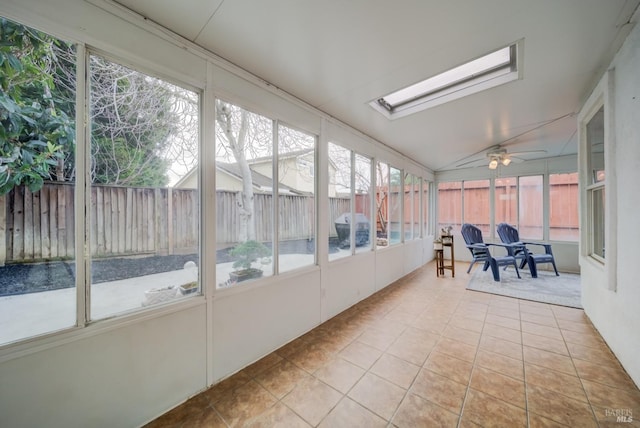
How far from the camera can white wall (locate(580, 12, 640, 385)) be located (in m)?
1.69

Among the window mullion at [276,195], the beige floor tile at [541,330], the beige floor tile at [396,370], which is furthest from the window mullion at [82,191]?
the beige floor tile at [541,330]

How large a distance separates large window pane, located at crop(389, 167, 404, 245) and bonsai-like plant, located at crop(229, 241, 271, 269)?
9.23ft

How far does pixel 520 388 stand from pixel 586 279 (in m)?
2.14

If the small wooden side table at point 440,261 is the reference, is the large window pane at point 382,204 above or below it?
above

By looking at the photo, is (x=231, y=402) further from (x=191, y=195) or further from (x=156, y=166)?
(x=156, y=166)

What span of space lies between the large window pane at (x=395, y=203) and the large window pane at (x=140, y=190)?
344cm

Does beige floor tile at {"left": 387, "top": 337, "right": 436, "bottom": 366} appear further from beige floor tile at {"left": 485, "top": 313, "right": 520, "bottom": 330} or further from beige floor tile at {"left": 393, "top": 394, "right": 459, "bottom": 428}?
beige floor tile at {"left": 485, "top": 313, "right": 520, "bottom": 330}

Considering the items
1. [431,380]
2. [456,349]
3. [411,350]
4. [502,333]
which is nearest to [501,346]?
[502,333]

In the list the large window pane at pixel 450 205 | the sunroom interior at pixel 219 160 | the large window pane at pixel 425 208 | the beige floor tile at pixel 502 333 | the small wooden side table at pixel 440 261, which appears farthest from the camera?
the large window pane at pixel 450 205

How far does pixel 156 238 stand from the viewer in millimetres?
1639

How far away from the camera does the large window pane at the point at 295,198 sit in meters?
2.41

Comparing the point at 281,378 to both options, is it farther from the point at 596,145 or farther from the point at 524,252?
the point at 524,252

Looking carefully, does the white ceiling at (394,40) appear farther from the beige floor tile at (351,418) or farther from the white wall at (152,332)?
the beige floor tile at (351,418)

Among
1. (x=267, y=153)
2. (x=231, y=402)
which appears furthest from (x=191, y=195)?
(x=231, y=402)
